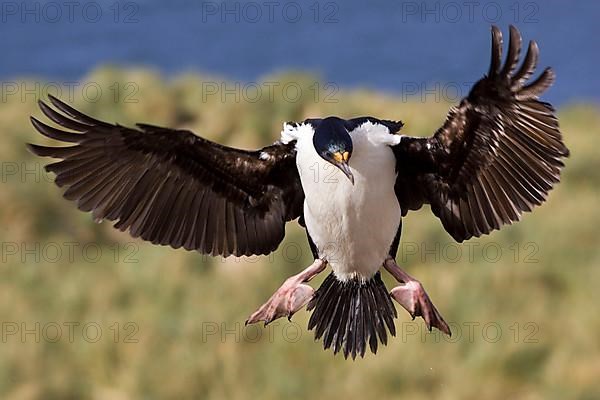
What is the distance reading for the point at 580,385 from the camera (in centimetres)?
1377

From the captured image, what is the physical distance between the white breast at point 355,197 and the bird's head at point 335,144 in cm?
18

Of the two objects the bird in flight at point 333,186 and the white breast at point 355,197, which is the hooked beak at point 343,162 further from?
the white breast at point 355,197

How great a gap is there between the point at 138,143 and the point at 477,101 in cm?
170

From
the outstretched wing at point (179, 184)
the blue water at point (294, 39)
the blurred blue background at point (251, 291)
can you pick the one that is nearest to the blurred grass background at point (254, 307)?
the blurred blue background at point (251, 291)

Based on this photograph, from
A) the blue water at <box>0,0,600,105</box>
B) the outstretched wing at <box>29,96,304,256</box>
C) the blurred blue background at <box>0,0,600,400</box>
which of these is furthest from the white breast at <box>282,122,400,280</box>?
the blue water at <box>0,0,600,105</box>

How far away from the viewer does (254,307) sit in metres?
15.5

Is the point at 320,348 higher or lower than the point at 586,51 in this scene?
lower

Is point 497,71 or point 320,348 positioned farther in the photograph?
point 320,348

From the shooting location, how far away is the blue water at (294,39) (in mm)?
33094

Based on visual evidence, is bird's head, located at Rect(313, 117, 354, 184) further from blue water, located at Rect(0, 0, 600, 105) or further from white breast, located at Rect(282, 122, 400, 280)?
blue water, located at Rect(0, 0, 600, 105)

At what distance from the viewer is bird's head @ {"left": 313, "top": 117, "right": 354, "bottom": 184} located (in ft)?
21.8

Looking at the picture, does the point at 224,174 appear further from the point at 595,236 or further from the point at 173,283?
the point at 595,236

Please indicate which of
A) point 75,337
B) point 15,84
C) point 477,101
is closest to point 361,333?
point 477,101

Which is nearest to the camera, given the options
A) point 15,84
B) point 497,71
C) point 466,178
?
point 497,71
